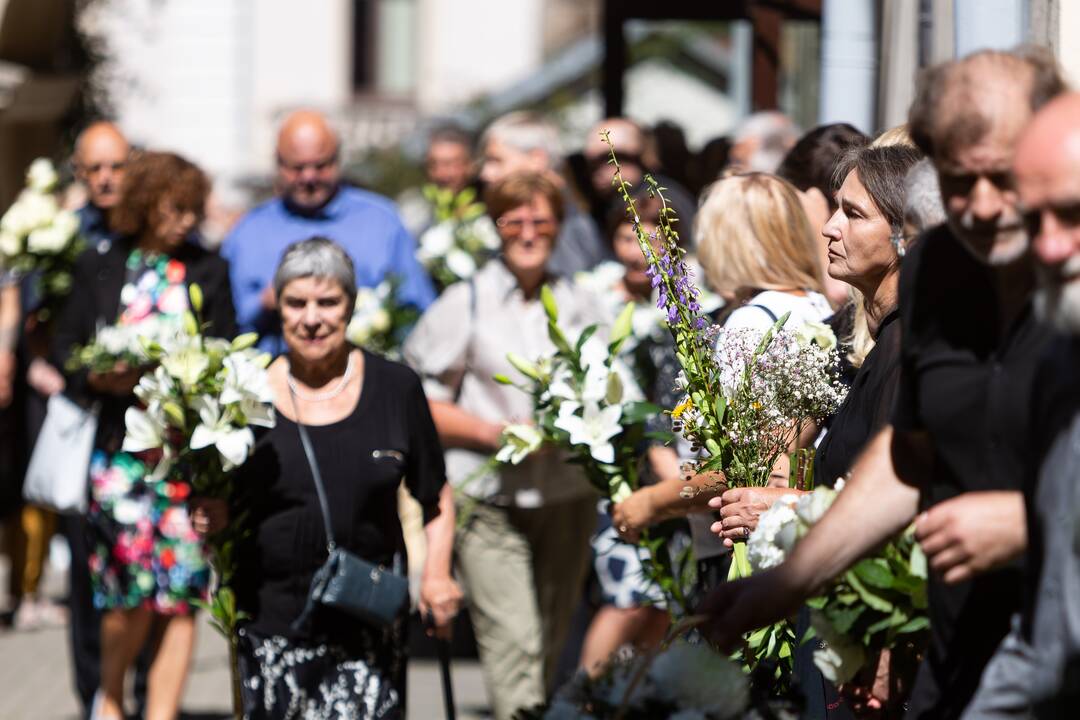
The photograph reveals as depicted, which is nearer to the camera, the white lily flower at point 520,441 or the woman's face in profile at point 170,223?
the white lily flower at point 520,441

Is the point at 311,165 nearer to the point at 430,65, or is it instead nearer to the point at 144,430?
the point at 144,430

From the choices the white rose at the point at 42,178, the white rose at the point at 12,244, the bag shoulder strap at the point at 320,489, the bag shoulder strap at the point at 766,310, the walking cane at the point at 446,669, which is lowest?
the walking cane at the point at 446,669

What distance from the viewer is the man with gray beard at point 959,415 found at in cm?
282

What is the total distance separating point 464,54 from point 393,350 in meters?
27.1

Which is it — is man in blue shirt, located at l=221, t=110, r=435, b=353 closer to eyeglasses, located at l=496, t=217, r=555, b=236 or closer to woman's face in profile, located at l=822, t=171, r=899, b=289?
eyeglasses, located at l=496, t=217, r=555, b=236

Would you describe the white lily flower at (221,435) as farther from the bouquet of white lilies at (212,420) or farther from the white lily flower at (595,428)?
the white lily flower at (595,428)

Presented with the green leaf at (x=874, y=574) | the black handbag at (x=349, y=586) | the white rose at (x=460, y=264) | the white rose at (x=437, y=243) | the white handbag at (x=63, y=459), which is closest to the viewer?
the green leaf at (x=874, y=574)

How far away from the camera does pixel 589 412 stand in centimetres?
538

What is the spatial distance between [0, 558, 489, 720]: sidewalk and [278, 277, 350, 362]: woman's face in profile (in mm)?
2848

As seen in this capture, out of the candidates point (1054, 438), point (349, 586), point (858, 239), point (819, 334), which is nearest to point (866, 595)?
point (1054, 438)

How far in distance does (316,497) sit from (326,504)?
0.11ft

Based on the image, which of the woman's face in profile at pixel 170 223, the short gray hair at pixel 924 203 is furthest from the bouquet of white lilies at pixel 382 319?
the short gray hair at pixel 924 203

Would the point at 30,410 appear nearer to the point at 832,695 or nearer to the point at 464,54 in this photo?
the point at 832,695

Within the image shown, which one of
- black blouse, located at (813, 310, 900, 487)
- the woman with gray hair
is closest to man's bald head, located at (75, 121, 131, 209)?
the woman with gray hair
